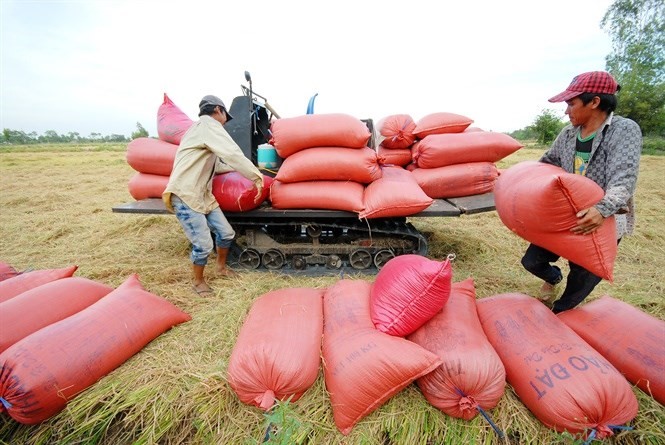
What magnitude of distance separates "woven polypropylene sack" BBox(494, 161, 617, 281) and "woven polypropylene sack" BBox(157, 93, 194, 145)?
136 inches

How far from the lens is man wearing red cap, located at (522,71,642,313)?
1.80 m

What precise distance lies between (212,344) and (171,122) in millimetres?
2655

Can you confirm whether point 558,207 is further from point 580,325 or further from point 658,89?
point 658,89

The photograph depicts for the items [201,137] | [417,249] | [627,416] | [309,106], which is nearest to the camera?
[627,416]

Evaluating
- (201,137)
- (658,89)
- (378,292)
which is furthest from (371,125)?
(658,89)

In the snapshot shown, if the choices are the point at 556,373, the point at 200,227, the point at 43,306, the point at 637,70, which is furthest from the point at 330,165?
the point at 637,70

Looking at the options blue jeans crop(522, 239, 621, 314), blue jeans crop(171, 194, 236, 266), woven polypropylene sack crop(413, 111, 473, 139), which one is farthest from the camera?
woven polypropylene sack crop(413, 111, 473, 139)

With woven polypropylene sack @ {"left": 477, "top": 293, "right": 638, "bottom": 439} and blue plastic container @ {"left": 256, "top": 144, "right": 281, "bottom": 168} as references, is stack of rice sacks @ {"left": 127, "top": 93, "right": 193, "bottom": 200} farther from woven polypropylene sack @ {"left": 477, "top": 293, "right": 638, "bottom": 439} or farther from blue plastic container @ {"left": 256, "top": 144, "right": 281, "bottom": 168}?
woven polypropylene sack @ {"left": 477, "top": 293, "right": 638, "bottom": 439}

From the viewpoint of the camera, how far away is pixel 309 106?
4.21 m

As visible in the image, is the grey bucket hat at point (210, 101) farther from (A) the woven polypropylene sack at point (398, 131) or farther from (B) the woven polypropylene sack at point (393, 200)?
(A) the woven polypropylene sack at point (398, 131)

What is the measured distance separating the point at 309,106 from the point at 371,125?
88 centimetres

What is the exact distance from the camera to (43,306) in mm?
2152

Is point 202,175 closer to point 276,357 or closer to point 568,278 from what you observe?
point 276,357

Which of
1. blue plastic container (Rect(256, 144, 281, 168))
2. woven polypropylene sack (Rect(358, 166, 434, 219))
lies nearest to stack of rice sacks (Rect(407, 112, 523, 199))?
woven polypropylene sack (Rect(358, 166, 434, 219))
